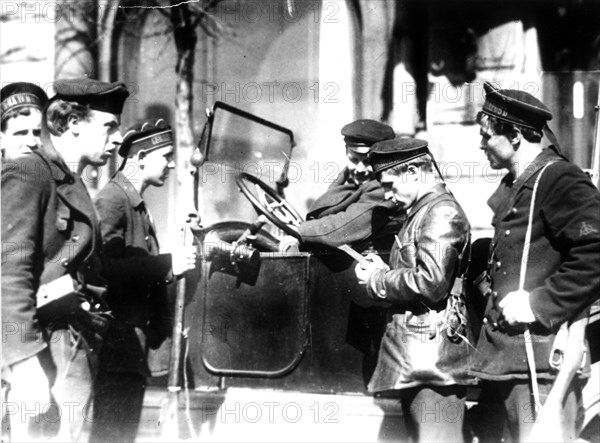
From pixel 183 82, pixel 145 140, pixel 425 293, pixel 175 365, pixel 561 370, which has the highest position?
pixel 183 82

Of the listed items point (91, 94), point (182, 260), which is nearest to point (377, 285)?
point (182, 260)

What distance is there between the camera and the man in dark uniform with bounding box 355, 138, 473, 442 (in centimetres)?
330

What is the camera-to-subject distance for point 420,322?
340 centimetres

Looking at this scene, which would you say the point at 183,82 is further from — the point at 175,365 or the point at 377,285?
the point at 377,285

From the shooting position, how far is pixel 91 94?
3611mm

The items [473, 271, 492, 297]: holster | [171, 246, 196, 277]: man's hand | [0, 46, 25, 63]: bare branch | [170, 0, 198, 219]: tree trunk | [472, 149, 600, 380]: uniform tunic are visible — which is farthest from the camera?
[170, 0, 198, 219]: tree trunk

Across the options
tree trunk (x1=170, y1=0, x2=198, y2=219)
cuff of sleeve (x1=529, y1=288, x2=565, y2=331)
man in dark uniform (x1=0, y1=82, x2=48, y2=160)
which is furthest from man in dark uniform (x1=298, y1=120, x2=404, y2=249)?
tree trunk (x1=170, y1=0, x2=198, y2=219)

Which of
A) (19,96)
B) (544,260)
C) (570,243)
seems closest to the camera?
(570,243)

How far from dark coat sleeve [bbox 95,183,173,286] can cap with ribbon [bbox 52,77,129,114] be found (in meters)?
0.55

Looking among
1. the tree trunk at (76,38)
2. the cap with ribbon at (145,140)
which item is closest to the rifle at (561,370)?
the cap with ribbon at (145,140)

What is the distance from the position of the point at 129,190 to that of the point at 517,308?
2118mm

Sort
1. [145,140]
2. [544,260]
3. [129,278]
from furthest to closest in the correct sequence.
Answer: [145,140] < [129,278] < [544,260]

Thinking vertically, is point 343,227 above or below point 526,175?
below

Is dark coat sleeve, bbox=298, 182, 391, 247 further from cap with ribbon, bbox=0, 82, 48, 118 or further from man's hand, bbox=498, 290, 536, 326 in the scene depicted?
cap with ribbon, bbox=0, 82, 48, 118
